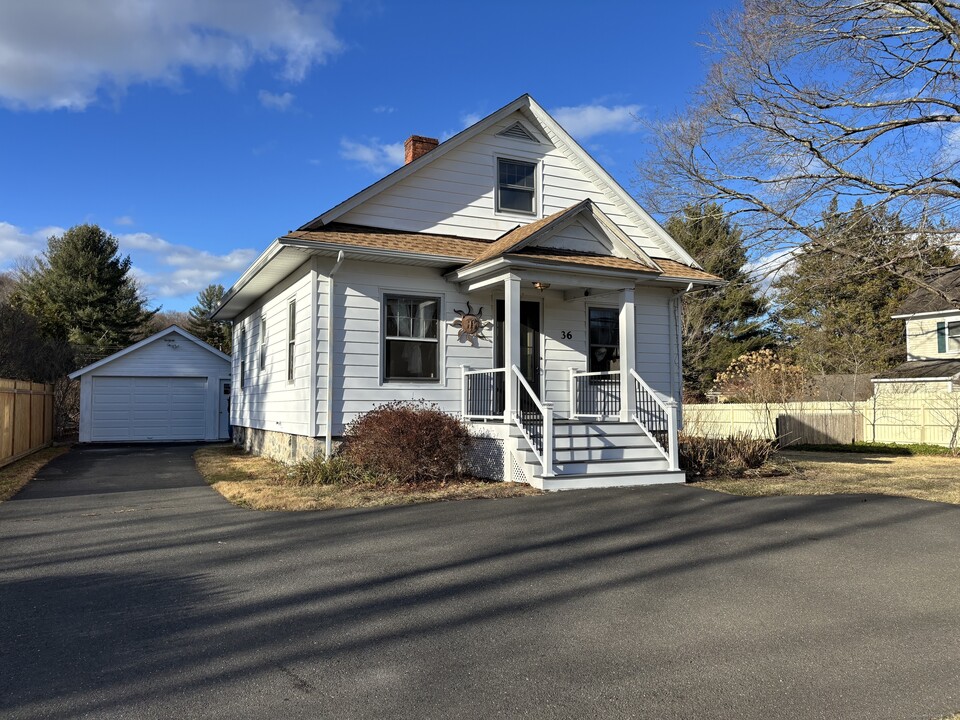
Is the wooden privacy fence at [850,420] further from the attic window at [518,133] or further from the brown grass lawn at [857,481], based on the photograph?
the attic window at [518,133]

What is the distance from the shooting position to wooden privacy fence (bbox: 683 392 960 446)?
68.3 ft

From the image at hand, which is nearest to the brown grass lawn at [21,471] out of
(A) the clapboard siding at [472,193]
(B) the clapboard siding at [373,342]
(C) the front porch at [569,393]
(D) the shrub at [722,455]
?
(B) the clapboard siding at [373,342]

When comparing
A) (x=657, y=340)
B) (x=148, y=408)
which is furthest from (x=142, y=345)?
(x=657, y=340)

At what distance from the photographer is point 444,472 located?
10.8 m

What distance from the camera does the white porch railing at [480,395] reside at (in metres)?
12.2

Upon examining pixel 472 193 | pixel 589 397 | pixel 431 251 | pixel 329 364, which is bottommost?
pixel 589 397

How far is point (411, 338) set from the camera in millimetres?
12578

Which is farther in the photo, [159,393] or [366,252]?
[159,393]

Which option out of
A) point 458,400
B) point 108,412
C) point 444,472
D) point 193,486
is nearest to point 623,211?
point 458,400

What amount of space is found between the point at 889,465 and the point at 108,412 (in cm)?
2217

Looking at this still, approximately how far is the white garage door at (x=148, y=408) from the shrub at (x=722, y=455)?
1744 cm

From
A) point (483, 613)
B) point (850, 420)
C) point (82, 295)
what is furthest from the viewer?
point (82, 295)

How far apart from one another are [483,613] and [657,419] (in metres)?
8.80

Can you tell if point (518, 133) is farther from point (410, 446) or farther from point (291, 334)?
point (410, 446)
